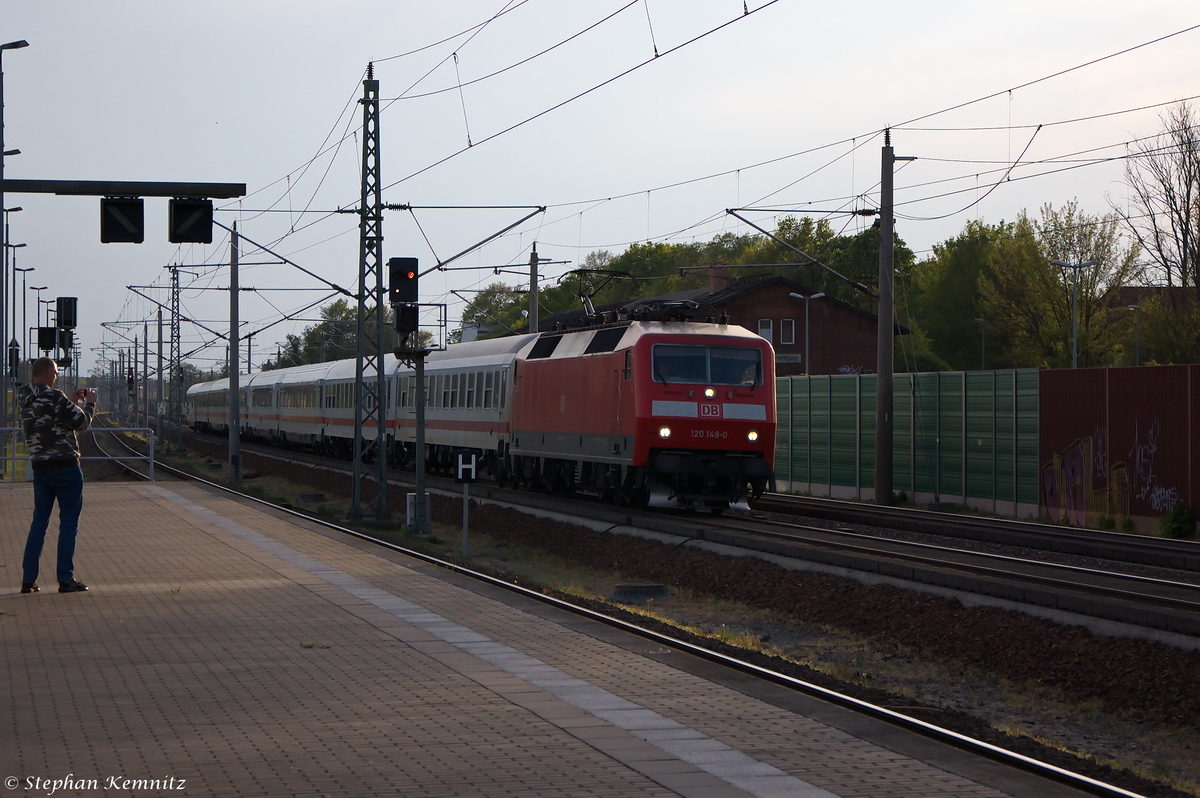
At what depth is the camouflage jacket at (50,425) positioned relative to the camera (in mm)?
11875

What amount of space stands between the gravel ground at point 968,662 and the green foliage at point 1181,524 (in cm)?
875

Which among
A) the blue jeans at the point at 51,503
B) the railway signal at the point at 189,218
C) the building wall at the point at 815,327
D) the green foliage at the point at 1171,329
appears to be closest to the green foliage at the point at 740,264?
the building wall at the point at 815,327

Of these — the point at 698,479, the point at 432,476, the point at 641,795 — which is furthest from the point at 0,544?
the point at 432,476

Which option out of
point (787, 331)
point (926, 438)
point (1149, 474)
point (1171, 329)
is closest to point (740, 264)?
point (787, 331)

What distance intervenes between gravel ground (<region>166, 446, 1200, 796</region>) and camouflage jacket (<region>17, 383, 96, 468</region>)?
219 inches

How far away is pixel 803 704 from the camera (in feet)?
26.9

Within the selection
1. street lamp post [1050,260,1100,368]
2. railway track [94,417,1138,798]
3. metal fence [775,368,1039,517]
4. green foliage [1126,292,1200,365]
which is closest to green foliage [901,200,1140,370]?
street lamp post [1050,260,1100,368]

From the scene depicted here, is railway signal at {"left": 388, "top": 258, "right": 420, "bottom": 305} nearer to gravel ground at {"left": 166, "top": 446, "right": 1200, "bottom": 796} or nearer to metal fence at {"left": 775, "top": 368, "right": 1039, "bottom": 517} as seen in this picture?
gravel ground at {"left": 166, "top": 446, "right": 1200, "bottom": 796}

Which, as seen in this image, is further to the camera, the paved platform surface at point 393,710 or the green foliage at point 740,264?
the green foliage at point 740,264

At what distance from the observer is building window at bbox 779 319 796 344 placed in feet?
232

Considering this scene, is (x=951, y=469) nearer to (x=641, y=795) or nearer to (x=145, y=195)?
(x=145, y=195)

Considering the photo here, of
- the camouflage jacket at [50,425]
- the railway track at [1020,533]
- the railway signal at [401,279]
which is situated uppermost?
the railway signal at [401,279]

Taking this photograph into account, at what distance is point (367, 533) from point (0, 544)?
6227 millimetres

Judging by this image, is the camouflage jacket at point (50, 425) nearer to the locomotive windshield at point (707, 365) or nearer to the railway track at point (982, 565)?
the railway track at point (982, 565)
